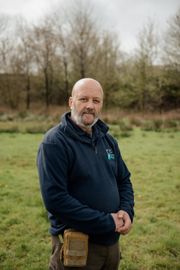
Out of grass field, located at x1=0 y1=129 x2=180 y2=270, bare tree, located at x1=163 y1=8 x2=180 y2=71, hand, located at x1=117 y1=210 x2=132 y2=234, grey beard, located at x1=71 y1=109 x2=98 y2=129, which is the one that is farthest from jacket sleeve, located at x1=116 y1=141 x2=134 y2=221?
bare tree, located at x1=163 y1=8 x2=180 y2=71

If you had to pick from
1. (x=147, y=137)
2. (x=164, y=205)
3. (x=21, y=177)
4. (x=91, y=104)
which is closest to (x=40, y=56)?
(x=147, y=137)

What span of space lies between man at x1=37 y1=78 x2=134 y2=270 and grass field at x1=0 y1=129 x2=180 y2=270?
2037 mm

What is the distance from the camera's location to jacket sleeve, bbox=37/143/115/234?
2627mm

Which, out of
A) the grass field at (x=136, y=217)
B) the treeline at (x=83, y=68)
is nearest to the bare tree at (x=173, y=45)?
the treeline at (x=83, y=68)

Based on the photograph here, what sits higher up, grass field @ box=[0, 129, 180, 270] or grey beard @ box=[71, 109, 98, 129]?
grey beard @ box=[71, 109, 98, 129]

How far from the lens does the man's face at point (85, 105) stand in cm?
289

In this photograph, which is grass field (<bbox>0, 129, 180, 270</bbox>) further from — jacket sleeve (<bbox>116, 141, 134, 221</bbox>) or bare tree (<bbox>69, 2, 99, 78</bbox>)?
bare tree (<bbox>69, 2, 99, 78</bbox>)

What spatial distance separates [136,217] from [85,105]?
14.1 ft

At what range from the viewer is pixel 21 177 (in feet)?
31.1

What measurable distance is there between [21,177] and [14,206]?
2.46 meters

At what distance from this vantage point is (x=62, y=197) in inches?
103

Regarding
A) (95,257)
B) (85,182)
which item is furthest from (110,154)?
(95,257)

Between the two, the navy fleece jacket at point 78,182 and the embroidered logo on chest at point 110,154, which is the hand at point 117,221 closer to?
the navy fleece jacket at point 78,182

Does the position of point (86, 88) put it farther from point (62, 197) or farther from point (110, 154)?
point (62, 197)
